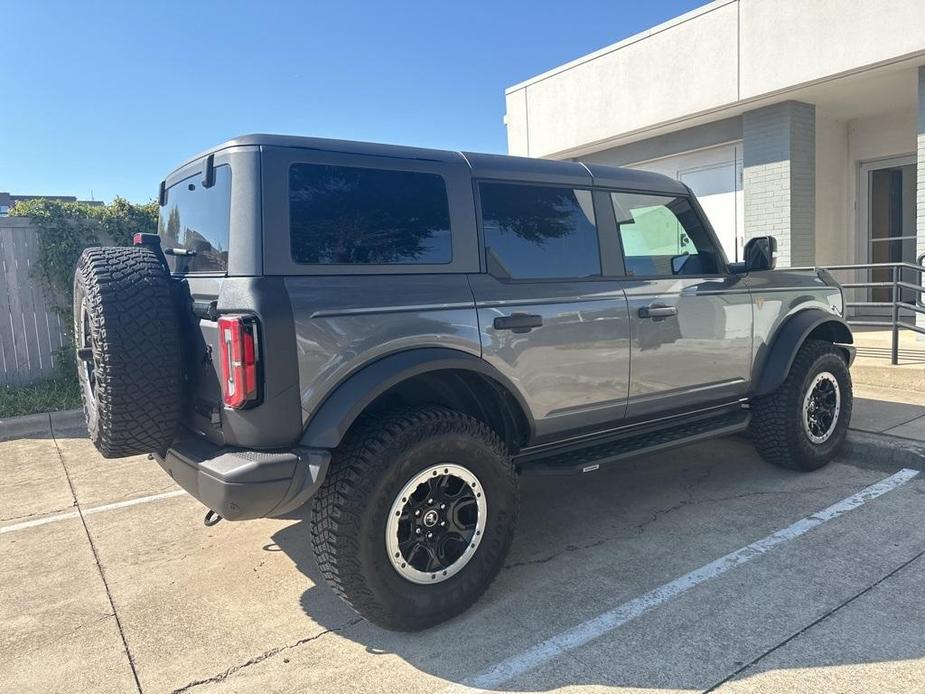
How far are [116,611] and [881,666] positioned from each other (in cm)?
338

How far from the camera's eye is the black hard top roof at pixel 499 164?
2.95m

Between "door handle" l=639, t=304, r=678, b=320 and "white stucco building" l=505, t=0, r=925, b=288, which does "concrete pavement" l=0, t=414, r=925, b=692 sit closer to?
"door handle" l=639, t=304, r=678, b=320

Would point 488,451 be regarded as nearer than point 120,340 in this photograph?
No

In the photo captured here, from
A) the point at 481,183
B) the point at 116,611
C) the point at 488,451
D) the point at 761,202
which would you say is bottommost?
the point at 116,611

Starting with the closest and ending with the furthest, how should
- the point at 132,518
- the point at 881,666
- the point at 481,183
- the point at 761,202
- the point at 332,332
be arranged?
the point at 881,666 < the point at 332,332 < the point at 481,183 < the point at 132,518 < the point at 761,202

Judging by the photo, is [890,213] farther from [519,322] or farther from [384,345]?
[384,345]

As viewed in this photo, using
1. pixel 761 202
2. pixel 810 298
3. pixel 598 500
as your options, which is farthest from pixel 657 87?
pixel 598 500

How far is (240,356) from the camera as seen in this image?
2646 millimetres

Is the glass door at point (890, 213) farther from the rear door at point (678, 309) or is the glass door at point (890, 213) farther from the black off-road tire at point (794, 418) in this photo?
the rear door at point (678, 309)

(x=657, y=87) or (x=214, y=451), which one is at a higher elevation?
(x=657, y=87)

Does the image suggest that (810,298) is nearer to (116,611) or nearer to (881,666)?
(881,666)

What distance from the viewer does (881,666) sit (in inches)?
103

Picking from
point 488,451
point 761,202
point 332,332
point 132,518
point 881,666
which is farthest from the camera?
point 761,202

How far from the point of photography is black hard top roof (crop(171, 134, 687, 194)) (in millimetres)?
2953
